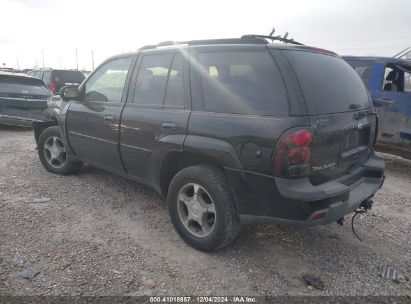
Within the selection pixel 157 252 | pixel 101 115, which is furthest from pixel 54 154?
pixel 157 252

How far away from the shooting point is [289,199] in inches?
103

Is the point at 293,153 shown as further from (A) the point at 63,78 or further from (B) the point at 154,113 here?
(A) the point at 63,78

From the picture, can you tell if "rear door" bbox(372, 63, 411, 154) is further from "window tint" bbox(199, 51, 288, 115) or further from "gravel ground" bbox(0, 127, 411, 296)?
"window tint" bbox(199, 51, 288, 115)

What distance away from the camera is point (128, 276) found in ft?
9.34

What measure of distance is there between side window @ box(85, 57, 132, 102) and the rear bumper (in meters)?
1.90

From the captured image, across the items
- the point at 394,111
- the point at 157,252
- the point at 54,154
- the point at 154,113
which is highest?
the point at 154,113

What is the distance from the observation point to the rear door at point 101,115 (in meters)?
3.98

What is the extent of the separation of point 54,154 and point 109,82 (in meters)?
1.77

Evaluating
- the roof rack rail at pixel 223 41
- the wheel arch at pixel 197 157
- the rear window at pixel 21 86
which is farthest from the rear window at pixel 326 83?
the rear window at pixel 21 86

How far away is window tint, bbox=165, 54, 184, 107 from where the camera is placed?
3.33 metres

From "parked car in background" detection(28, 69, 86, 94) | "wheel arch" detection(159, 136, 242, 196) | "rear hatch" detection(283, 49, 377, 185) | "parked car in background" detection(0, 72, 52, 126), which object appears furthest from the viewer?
"parked car in background" detection(28, 69, 86, 94)

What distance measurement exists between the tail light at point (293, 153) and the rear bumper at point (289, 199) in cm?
8

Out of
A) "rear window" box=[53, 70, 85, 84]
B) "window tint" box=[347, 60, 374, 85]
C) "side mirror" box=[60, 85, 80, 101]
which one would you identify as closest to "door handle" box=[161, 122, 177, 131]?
"side mirror" box=[60, 85, 80, 101]

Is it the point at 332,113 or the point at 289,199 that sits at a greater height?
the point at 332,113
